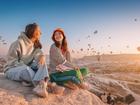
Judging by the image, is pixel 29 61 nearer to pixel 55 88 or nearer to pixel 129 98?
pixel 55 88

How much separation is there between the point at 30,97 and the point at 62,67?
1.45 meters

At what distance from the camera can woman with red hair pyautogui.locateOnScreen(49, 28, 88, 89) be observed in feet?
25.1

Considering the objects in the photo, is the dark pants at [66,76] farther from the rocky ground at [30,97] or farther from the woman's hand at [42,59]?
the woman's hand at [42,59]

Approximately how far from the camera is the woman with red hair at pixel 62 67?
7637 mm

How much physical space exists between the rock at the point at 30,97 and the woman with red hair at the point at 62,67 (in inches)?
9.8

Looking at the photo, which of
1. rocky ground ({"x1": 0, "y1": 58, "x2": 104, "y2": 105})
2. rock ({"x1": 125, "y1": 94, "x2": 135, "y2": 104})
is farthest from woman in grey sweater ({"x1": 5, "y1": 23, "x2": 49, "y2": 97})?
rock ({"x1": 125, "y1": 94, "x2": 135, "y2": 104})

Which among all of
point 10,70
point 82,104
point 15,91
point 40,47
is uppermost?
point 40,47

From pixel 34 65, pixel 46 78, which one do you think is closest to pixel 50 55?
pixel 34 65

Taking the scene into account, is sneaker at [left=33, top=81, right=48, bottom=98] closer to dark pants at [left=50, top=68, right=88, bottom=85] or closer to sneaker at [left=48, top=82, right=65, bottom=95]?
sneaker at [left=48, top=82, right=65, bottom=95]

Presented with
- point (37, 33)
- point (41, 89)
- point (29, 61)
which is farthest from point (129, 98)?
point (41, 89)

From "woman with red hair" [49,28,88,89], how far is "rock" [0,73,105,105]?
250 millimetres

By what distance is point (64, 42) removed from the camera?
27.2 ft

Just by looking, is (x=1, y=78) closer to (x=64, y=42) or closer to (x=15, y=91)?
(x=15, y=91)

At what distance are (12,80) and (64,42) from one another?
1807mm
